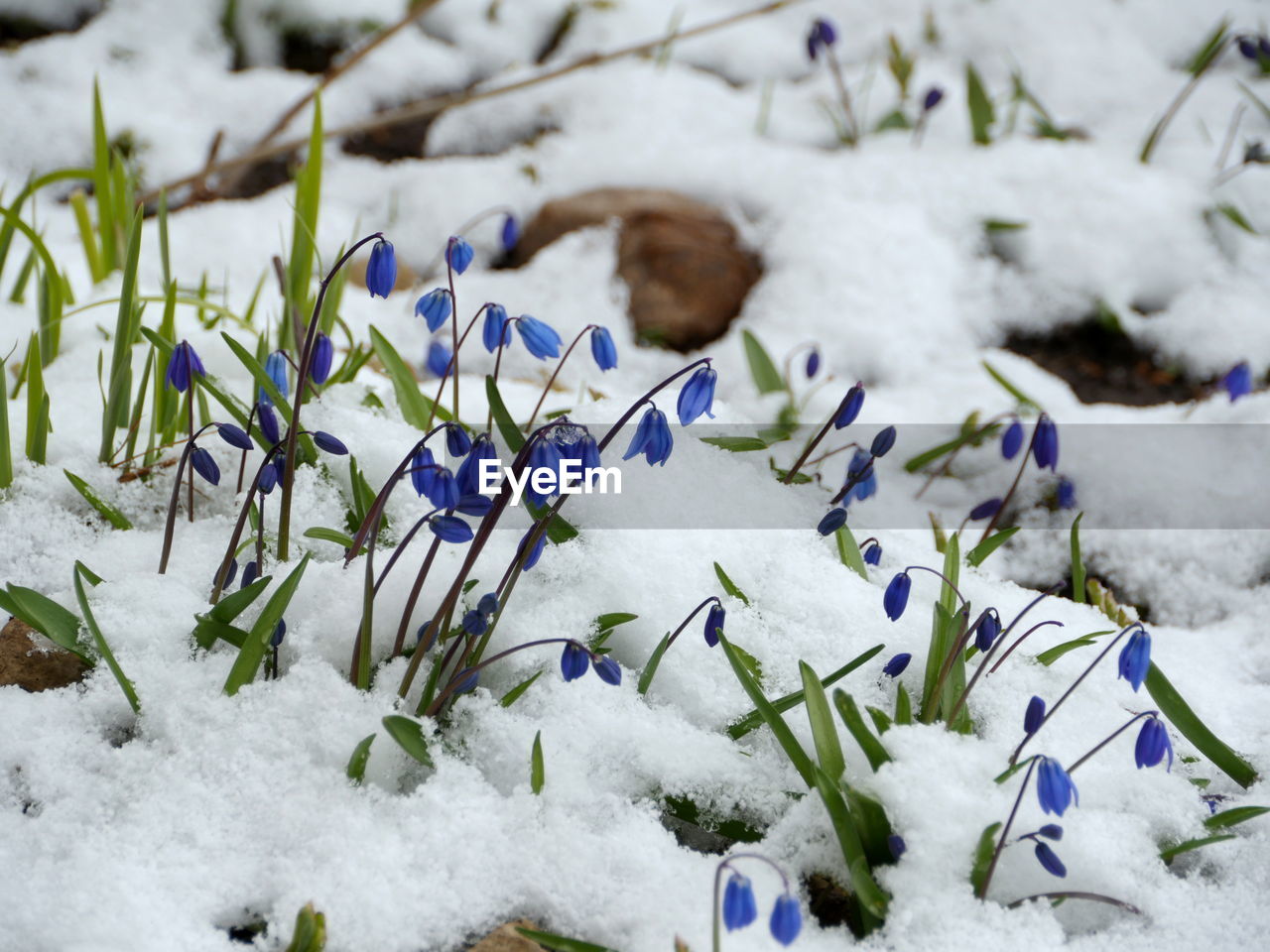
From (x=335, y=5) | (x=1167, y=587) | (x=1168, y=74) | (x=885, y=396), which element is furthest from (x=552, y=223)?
(x=1168, y=74)

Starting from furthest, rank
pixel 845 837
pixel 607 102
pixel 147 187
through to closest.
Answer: pixel 607 102 → pixel 147 187 → pixel 845 837

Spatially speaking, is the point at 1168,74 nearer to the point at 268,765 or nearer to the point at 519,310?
the point at 519,310

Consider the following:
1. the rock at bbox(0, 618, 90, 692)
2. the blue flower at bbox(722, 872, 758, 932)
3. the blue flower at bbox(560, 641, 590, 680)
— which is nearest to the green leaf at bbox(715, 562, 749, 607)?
the blue flower at bbox(560, 641, 590, 680)

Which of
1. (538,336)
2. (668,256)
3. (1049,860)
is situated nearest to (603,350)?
(538,336)

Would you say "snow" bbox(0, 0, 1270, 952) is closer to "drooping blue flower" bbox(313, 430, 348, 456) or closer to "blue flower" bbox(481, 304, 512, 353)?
"drooping blue flower" bbox(313, 430, 348, 456)

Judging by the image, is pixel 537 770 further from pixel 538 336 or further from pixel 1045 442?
pixel 1045 442

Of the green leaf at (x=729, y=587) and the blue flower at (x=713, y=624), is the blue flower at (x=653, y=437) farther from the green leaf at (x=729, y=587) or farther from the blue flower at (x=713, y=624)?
the green leaf at (x=729, y=587)

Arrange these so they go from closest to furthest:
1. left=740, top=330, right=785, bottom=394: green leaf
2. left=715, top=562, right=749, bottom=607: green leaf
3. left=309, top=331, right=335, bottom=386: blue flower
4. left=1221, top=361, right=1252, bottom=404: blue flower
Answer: left=309, top=331, right=335, bottom=386: blue flower, left=715, top=562, right=749, bottom=607: green leaf, left=1221, top=361, right=1252, bottom=404: blue flower, left=740, top=330, right=785, bottom=394: green leaf
